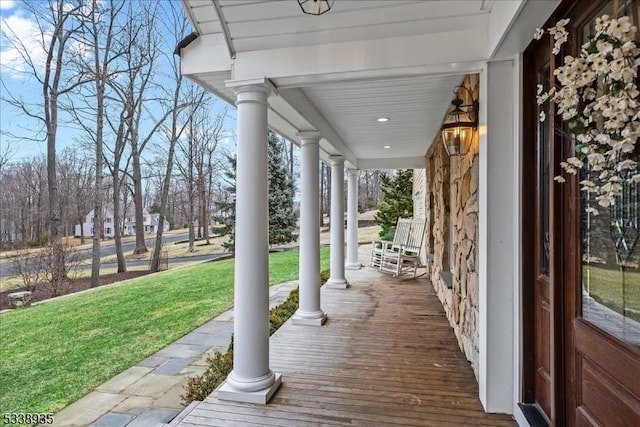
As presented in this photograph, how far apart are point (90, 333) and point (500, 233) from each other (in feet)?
17.2

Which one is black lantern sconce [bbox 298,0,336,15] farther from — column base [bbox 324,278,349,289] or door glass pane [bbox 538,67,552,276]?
column base [bbox 324,278,349,289]

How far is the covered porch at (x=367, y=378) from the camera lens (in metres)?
2.20

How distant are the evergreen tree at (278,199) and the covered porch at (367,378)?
9.07 meters

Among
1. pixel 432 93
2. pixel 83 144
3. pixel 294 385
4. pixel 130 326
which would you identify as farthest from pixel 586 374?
pixel 83 144

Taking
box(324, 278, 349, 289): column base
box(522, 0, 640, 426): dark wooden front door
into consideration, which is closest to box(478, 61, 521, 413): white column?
box(522, 0, 640, 426): dark wooden front door

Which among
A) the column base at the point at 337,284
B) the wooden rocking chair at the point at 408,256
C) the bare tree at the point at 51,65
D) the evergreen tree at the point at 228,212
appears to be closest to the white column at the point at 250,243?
the column base at the point at 337,284

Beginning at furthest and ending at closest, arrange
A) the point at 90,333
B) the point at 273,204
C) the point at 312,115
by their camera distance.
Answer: the point at 273,204 < the point at 90,333 < the point at 312,115

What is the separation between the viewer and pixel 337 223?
577 centimetres

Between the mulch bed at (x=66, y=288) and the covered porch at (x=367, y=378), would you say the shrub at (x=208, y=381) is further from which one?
the mulch bed at (x=66, y=288)

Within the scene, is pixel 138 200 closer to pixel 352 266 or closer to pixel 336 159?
pixel 352 266

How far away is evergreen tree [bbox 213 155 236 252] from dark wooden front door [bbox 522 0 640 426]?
11.5m

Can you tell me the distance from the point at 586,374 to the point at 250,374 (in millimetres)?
1887

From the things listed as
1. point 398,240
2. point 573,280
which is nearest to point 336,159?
point 398,240

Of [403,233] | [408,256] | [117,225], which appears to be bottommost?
[408,256]
